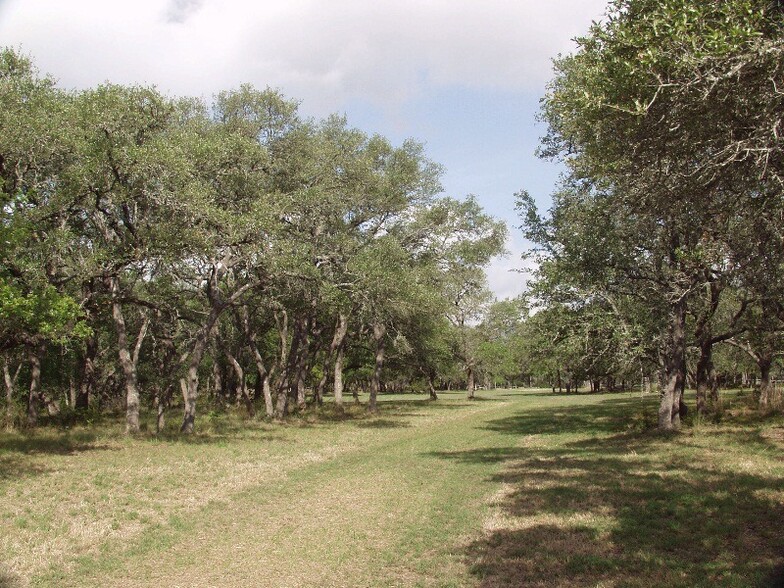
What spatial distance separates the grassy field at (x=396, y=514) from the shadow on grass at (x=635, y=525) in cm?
4

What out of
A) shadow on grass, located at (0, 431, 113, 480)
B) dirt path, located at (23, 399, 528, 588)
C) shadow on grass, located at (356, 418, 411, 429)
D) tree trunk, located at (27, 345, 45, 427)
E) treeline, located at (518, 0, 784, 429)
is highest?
treeline, located at (518, 0, 784, 429)

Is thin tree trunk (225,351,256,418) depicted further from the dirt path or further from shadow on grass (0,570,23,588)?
shadow on grass (0,570,23,588)

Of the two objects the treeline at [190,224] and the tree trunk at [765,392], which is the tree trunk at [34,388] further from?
the tree trunk at [765,392]

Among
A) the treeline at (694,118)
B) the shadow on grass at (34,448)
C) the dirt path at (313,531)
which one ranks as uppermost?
the treeline at (694,118)

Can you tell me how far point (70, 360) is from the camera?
39.7m

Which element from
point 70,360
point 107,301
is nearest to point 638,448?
point 107,301

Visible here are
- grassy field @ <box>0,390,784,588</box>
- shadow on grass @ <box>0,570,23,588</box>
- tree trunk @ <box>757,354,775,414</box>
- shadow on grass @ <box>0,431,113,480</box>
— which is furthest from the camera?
tree trunk @ <box>757,354,775,414</box>

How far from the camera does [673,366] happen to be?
74.5ft

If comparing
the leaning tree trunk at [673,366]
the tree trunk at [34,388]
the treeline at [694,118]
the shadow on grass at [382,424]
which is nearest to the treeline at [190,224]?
the tree trunk at [34,388]

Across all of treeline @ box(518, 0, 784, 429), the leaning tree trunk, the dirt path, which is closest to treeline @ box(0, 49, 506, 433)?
the dirt path

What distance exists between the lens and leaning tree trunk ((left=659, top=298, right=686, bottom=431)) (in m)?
22.4

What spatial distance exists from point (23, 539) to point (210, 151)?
1555 cm

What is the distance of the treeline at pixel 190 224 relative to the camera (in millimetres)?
19781

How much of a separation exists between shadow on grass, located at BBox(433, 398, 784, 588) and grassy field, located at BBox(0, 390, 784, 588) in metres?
0.04
